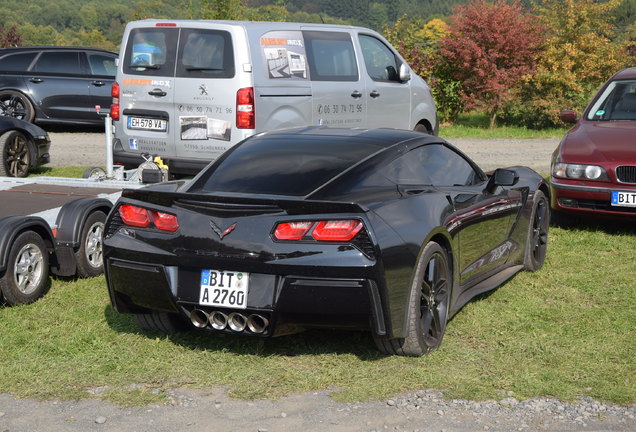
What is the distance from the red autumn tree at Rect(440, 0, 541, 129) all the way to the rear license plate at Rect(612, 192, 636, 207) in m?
12.0

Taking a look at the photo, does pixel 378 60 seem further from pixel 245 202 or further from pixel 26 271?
pixel 245 202

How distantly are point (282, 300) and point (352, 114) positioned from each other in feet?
24.0

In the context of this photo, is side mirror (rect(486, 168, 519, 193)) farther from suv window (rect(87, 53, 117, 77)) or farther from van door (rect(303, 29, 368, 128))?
suv window (rect(87, 53, 117, 77))

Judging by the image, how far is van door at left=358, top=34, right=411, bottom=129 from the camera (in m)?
12.6

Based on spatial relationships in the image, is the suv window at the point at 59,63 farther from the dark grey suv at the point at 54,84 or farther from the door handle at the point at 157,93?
the door handle at the point at 157,93

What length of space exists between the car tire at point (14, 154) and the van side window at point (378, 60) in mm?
4683

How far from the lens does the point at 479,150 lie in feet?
58.0

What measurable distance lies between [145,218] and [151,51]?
6116mm

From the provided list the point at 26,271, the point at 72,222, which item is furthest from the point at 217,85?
the point at 26,271

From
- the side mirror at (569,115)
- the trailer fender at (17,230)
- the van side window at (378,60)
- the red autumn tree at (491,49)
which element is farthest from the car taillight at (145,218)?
the red autumn tree at (491,49)

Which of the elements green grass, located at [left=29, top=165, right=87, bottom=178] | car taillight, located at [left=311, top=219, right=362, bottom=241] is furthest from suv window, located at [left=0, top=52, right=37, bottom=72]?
car taillight, located at [left=311, top=219, right=362, bottom=241]

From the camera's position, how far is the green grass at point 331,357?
5066mm

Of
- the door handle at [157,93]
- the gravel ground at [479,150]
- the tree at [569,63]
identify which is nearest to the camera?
the door handle at [157,93]

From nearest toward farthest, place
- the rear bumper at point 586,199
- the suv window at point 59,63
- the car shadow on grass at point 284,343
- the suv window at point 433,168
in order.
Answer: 1. the car shadow on grass at point 284,343
2. the suv window at point 433,168
3. the rear bumper at point 586,199
4. the suv window at point 59,63
